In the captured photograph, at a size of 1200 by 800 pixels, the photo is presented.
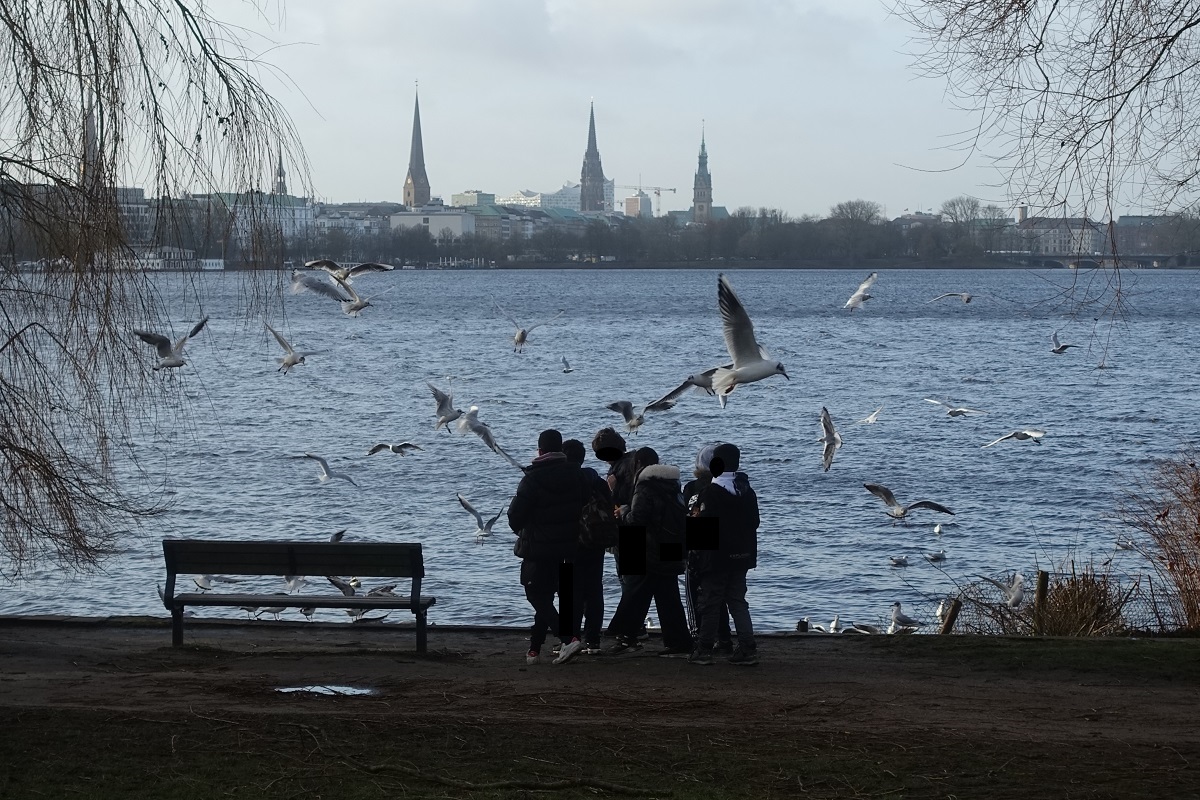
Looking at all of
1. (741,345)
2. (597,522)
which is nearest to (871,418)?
(741,345)

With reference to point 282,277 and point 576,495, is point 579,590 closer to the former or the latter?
point 576,495

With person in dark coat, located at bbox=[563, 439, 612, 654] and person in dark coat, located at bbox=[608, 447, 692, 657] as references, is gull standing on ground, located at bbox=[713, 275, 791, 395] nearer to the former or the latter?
person in dark coat, located at bbox=[608, 447, 692, 657]

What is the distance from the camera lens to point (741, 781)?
6.21 m

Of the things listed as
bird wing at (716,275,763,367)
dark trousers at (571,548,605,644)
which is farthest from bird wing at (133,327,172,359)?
bird wing at (716,275,763,367)

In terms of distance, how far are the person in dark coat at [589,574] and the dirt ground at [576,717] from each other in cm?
28

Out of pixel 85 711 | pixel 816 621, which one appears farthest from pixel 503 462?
pixel 85 711

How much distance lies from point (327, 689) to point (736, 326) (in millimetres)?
7645

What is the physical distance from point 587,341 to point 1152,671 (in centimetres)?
6151

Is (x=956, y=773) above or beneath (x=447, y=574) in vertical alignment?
above

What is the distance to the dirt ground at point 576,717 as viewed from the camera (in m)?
6.17

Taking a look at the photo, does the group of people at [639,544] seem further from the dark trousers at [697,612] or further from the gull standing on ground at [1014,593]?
the gull standing on ground at [1014,593]

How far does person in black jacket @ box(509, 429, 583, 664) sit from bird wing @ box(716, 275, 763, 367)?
5.37 metres

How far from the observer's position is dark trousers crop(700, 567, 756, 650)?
8.90 meters

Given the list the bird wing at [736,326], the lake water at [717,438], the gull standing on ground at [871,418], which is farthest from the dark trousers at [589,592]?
the gull standing on ground at [871,418]
